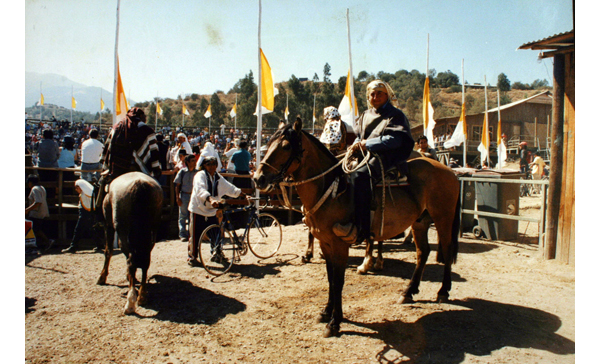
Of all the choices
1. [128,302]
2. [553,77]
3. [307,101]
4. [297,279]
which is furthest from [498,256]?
[307,101]

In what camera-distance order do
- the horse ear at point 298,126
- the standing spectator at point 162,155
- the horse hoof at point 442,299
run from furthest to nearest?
1. the standing spectator at point 162,155
2. the horse hoof at point 442,299
3. the horse ear at point 298,126

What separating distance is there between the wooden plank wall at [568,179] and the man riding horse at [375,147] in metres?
3.46

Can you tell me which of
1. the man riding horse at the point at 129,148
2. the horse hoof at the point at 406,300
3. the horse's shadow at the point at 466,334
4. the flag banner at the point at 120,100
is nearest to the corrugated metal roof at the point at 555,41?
the horse's shadow at the point at 466,334

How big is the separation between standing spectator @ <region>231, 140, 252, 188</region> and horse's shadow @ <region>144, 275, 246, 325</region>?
4.83m

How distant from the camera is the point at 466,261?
21.2 feet

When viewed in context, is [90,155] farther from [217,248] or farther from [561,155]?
[561,155]

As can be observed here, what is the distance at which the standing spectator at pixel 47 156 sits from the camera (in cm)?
855

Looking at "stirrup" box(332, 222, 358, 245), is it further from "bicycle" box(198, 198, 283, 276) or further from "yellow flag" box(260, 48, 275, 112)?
"yellow flag" box(260, 48, 275, 112)

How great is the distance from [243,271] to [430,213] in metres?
3.45

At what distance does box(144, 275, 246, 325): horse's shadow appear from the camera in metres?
4.39

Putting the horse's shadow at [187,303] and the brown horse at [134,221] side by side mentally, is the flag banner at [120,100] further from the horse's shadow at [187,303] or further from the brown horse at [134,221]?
the horse's shadow at [187,303]

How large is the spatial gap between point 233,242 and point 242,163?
4.02m

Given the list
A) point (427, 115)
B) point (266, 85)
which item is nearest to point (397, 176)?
point (266, 85)
